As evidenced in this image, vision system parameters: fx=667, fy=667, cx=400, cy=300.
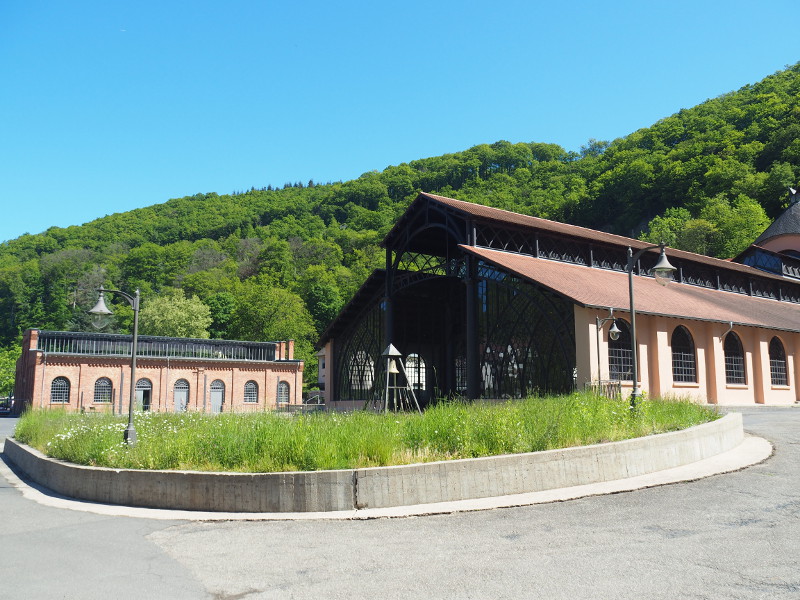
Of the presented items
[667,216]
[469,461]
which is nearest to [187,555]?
[469,461]

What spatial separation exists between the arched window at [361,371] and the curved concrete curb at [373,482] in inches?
1008

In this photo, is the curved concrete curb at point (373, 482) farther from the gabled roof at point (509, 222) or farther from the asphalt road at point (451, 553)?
the gabled roof at point (509, 222)

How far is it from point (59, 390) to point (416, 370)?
26.0 metres

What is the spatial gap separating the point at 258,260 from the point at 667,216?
2230 inches

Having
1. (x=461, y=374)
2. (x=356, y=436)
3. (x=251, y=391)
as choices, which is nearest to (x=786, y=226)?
(x=461, y=374)

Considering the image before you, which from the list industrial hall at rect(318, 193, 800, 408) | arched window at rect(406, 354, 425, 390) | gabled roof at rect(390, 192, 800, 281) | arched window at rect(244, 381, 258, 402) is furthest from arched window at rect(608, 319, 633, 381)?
arched window at rect(244, 381, 258, 402)

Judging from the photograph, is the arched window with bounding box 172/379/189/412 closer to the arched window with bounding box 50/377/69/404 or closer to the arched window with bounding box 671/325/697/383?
the arched window with bounding box 50/377/69/404

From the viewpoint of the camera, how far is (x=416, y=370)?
37.2 metres

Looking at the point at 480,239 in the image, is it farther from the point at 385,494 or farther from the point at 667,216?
the point at 667,216

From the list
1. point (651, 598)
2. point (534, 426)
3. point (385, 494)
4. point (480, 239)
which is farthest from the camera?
point (480, 239)

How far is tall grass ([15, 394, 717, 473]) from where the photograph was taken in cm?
1110

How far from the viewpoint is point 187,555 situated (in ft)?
25.3

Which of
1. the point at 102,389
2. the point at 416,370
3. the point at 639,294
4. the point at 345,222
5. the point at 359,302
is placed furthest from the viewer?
the point at 345,222

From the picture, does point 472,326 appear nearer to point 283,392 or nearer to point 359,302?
point 359,302
